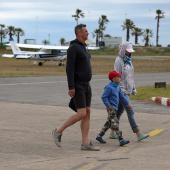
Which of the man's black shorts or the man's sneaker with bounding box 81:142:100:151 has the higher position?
the man's black shorts

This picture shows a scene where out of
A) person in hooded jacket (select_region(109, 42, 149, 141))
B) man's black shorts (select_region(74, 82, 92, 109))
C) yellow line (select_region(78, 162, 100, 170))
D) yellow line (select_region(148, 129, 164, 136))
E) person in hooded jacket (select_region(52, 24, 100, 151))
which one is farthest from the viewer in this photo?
yellow line (select_region(148, 129, 164, 136))

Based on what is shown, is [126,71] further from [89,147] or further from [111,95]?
[89,147]

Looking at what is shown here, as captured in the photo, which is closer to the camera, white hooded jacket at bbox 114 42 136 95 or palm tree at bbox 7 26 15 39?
white hooded jacket at bbox 114 42 136 95

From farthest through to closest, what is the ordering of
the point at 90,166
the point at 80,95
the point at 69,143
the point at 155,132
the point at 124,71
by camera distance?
the point at 155,132 → the point at 124,71 → the point at 69,143 → the point at 80,95 → the point at 90,166

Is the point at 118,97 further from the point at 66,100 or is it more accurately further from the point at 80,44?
the point at 66,100

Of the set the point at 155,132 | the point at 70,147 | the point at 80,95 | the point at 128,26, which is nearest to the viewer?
the point at 80,95

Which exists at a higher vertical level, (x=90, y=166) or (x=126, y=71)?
(x=126, y=71)

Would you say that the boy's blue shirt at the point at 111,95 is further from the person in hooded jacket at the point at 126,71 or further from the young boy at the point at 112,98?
the person in hooded jacket at the point at 126,71

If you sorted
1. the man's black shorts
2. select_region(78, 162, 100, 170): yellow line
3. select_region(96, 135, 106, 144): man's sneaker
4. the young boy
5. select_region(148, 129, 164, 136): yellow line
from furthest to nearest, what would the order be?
select_region(148, 129, 164, 136): yellow line
select_region(96, 135, 106, 144): man's sneaker
the young boy
the man's black shorts
select_region(78, 162, 100, 170): yellow line

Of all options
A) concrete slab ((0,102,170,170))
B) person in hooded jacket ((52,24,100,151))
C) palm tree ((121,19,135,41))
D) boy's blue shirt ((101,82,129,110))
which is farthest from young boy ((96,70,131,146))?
palm tree ((121,19,135,41))

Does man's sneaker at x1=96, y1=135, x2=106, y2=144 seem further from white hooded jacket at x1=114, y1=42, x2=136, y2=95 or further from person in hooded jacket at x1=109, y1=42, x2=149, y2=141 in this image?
white hooded jacket at x1=114, y1=42, x2=136, y2=95

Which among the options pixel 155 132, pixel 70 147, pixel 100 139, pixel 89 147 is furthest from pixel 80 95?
pixel 155 132

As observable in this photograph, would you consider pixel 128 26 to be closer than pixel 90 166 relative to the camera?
No

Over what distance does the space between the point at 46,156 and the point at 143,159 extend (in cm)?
146
